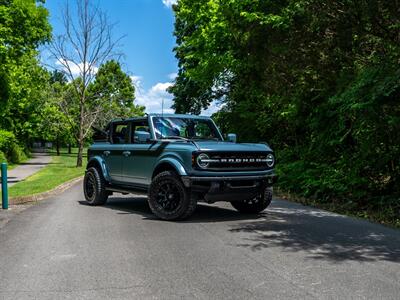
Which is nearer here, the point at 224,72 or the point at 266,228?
the point at 266,228

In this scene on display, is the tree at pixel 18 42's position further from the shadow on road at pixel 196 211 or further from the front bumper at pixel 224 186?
the front bumper at pixel 224 186

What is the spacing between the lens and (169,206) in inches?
368

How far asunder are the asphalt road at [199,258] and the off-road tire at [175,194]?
0.23 metres

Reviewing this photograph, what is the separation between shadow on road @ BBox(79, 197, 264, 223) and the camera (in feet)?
31.7

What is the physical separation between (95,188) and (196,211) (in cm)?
260

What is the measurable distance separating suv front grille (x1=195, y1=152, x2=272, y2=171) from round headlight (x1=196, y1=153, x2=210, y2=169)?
0.06 meters

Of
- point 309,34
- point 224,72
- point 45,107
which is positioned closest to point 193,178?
point 309,34

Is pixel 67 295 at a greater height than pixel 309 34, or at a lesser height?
lesser

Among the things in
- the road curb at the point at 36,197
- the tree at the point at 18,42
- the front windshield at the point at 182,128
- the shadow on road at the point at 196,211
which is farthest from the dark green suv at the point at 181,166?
the tree at the point at 18,42

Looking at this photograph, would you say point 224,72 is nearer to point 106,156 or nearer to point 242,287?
point 106,156

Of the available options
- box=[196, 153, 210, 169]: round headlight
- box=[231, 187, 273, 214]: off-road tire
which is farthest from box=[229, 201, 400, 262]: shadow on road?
box=[196, 153, 210, 169]: round headlight

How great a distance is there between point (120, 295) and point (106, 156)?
7078 mm

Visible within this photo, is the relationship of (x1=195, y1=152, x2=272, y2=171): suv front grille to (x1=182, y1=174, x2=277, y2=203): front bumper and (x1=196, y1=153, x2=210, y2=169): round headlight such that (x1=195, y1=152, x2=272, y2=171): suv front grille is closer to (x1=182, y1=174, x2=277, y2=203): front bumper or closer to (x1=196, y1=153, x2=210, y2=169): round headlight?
(x1=196, y1=153, x2=210, y2=169): round headlight

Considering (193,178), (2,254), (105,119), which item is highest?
(105,119)
